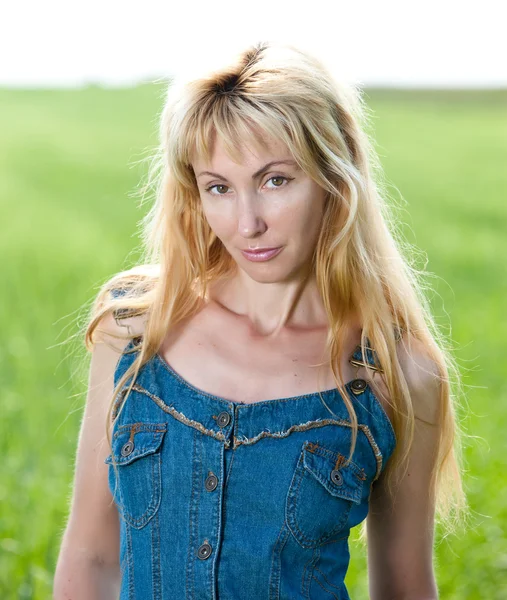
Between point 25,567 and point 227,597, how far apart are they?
2085 millimetres

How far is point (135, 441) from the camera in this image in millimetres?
1795

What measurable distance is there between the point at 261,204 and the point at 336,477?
0.52 m

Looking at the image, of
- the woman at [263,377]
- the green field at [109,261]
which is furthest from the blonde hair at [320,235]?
the green field at [109,261]

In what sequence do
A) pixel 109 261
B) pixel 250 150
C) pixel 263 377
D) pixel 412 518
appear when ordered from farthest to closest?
pixel 109 261, pixel 412 518, pixel 263 377, pixel 250 150

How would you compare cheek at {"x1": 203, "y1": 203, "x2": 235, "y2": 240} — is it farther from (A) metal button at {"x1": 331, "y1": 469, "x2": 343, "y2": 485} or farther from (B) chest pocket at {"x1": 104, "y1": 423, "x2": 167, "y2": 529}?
(A) metal button at {"x1": 331, "y1": 469, "x2": 343, "y2": 485}

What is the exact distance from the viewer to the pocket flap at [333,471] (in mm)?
1753

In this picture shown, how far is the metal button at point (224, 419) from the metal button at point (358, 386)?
0.85ft

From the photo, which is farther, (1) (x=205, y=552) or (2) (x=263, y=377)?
(2) (x=263, y=377)

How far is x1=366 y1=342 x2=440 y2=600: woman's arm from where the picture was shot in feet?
6.24

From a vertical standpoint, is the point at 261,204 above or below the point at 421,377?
above

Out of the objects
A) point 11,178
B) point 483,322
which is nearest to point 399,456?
point 483,322

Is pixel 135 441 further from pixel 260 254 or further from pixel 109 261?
pixel 109 261

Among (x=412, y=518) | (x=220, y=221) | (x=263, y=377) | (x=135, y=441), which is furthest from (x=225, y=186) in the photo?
(x=412, y=518)

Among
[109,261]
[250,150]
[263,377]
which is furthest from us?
[109,261]
